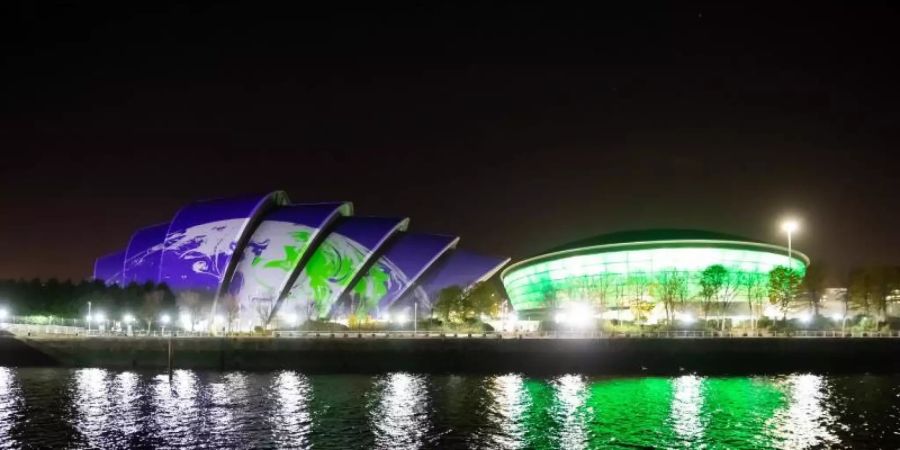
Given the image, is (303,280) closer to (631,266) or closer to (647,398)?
(631,266)

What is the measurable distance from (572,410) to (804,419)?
1016 centimetres

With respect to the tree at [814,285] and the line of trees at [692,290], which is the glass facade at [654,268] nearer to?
the line of trees at [692,290]

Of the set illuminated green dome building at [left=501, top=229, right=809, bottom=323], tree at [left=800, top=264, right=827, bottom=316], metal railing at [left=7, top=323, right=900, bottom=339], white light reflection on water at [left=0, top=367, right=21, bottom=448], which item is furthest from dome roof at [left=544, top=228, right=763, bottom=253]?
white light reflection on water at [left=0, top=367, right=21, bottom=448]

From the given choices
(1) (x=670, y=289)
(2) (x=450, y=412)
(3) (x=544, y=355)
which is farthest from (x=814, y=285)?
(2) (x=450, y=412)

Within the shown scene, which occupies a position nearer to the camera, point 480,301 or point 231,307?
point 231,307

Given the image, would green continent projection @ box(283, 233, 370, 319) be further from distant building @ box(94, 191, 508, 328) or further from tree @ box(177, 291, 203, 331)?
tree @ box(177, 291, 203, 331)

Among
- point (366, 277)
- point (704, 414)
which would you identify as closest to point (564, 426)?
point (704, 414)

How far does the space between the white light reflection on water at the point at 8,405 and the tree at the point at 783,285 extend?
207 feet

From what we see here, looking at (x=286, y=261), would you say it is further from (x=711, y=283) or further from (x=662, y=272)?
(x=711, y=283)

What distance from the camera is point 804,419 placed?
3672cm

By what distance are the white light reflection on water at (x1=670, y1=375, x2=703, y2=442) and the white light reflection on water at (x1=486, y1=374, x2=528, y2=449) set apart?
6.60 meters

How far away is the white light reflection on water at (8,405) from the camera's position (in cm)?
3328

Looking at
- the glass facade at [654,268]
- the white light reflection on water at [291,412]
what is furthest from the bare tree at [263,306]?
the white light reflection on water at [291,412]

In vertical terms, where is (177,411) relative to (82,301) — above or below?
below
